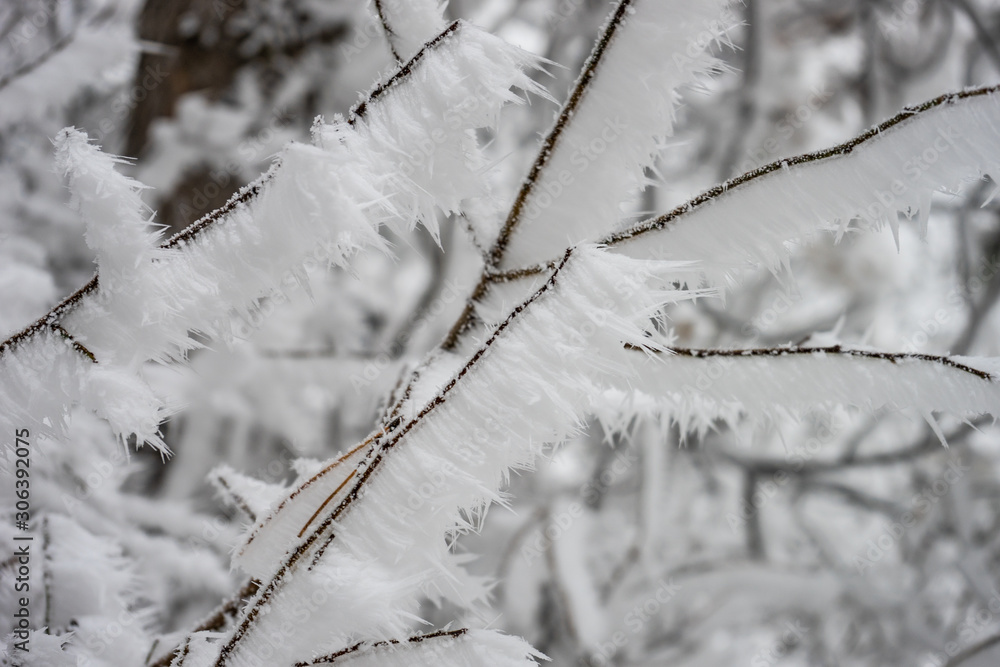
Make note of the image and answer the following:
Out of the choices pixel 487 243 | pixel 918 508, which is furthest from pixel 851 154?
pixel 918 508

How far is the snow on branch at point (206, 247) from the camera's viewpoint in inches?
16.7

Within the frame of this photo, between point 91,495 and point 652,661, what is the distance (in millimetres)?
1471

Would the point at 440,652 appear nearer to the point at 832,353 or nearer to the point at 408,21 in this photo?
the point at 832,353

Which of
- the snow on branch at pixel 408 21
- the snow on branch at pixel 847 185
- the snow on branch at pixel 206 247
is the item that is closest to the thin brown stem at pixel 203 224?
the snow on branch at pixel 206 247

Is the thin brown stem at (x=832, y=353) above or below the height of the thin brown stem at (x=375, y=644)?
above

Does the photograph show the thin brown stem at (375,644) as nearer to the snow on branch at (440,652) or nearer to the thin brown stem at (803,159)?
the snow on branch at (440,652)

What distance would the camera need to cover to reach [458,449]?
41 cm

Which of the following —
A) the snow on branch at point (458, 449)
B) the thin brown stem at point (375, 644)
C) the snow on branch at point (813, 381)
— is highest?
the snow on branch at point (813, 381)

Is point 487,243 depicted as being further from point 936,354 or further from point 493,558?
point 493,558

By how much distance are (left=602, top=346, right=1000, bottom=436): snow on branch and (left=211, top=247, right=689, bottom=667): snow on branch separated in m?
0.10

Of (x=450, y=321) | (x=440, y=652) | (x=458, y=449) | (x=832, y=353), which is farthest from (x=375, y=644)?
(x=832, y=353)

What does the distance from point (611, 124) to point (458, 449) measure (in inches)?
11.8

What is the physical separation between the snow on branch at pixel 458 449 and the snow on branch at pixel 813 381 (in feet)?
0.32

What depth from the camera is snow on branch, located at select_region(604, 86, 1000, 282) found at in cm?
46
